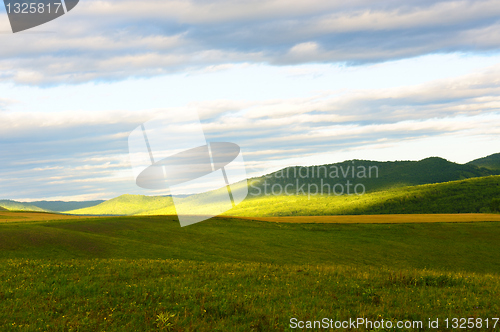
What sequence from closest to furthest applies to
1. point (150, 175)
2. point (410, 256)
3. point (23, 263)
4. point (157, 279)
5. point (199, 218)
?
point (157, 279)
point (23, 263)
point (150, 175)
point (410, 256)
point (199, 218)

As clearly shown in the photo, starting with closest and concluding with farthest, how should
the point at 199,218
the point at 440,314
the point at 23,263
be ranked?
the point at 440,314, the point at 23,263, the point at 199,218

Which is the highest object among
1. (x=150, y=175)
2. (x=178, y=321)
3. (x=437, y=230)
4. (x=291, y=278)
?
(x=150, y=175)

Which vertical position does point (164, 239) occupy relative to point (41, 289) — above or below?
below

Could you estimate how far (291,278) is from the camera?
1709cm

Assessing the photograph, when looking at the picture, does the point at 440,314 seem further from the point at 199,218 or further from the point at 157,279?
the point at 199,218

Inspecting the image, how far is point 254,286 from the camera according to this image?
49.6 ft

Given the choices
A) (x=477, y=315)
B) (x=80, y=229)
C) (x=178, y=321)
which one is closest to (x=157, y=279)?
(x=178, y=321)

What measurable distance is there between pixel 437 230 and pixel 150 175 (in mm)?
72892

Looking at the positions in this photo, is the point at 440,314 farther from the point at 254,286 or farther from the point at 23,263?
the point at 23,263

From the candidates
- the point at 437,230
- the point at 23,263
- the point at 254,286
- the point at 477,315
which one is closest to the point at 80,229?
the point at 23,263

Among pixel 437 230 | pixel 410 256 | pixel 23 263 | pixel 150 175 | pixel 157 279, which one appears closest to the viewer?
pixel 157 279

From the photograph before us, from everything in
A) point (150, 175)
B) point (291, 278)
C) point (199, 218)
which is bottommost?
point (199, 218)

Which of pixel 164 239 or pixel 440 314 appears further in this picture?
pixel 164 239

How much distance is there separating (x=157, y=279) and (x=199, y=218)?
7388cm
